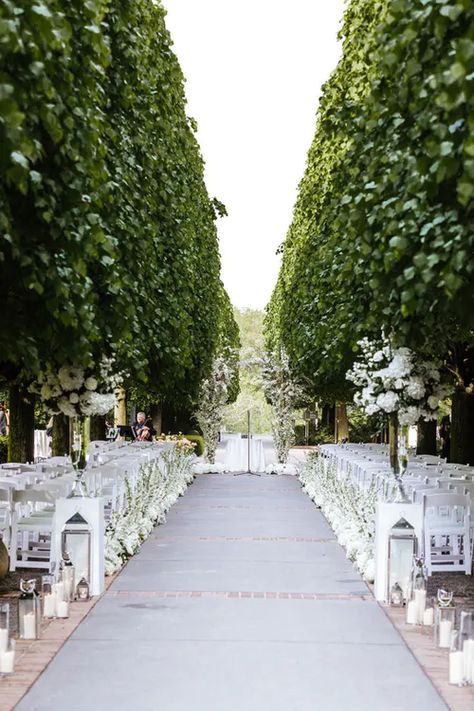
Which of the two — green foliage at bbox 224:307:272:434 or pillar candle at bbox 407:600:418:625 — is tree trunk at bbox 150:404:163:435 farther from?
pillar candle at bbox 407:600:418:625

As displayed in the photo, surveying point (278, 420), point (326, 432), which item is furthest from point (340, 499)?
point (326, 432)

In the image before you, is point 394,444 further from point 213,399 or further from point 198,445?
point 198,445

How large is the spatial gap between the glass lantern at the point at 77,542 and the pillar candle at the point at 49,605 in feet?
4.67

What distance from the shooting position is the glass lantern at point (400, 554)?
420 inches

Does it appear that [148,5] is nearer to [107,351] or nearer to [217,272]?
[107,351]

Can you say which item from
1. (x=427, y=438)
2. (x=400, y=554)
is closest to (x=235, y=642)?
(x=400, y=554)

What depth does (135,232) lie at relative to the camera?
1333cm

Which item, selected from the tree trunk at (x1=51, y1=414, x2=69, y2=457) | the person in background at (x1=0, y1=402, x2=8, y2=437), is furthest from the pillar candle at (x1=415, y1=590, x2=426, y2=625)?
the person in background at (x1=0, y1=402, x2=8, y2=437)

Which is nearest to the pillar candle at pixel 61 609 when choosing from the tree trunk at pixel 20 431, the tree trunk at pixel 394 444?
the tree trunk at pixel 394 444

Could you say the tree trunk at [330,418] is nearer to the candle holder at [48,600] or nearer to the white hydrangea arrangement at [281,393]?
the white hydrangea arrangement at [281,393]

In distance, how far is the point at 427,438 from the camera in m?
25.8

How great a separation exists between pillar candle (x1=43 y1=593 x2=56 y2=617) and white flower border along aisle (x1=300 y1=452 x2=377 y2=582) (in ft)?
12.2

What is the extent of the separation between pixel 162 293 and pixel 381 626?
33.7ft

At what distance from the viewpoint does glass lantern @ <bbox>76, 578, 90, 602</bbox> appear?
1059cm
